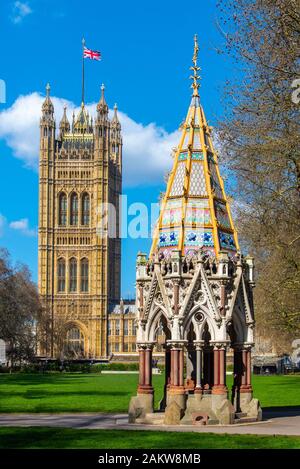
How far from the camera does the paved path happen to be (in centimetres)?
1964

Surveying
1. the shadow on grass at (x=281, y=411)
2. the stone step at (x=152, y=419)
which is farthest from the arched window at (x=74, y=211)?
the stone step at (x=152, y=419)

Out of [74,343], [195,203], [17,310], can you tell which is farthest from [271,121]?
[74,343]

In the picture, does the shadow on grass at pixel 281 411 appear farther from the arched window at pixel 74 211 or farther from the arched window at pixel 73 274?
the arched window at pixel 74 211

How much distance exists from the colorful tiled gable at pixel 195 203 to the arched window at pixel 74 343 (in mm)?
114646

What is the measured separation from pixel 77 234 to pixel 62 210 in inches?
182

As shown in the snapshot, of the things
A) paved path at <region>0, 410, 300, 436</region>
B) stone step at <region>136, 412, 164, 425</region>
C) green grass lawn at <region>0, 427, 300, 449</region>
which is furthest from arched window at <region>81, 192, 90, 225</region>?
green grass lawn at <region>0, 427, 300, 449</region>

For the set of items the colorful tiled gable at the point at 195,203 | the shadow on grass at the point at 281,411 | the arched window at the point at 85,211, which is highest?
the arched window at the point at 85,211

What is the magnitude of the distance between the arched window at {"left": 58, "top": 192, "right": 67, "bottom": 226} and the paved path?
4556 inches

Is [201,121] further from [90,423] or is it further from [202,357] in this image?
[90,423]

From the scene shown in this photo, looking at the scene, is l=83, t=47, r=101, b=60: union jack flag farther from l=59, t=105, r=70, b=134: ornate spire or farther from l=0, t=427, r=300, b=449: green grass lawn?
l=0, t=427, r=300, b=449: green grass lawn

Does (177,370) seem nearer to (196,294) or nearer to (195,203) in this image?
(196,294)

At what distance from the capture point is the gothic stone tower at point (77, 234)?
139625 millimetres

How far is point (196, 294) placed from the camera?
2150cm
